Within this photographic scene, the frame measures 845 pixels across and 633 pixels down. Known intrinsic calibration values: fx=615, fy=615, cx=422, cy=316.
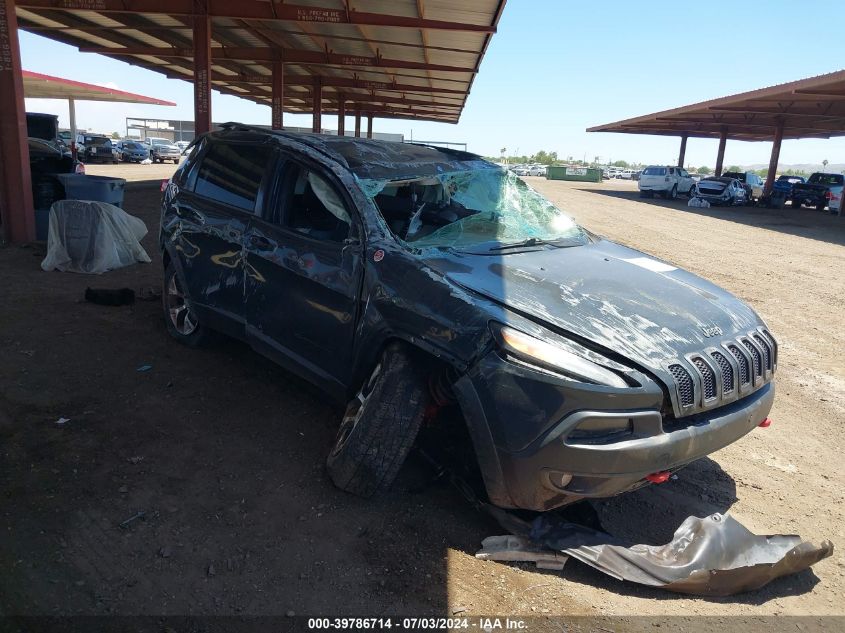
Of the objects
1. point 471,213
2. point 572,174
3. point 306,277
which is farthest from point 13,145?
point 572,174

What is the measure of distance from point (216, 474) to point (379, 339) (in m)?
1.22

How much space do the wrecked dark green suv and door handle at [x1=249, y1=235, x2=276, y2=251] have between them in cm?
1

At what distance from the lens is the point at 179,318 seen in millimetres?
5219

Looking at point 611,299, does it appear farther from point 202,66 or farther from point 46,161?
point 202,66

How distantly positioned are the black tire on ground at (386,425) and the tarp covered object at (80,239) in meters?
6.02

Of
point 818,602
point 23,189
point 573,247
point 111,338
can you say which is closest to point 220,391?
point 111,338

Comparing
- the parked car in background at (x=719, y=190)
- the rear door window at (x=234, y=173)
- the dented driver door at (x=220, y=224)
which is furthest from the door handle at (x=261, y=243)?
the parked car in background at (x=719, y=190)

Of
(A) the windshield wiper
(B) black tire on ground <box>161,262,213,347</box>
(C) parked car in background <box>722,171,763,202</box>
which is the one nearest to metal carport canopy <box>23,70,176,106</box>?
(B) black tire on ground <box>161,262,213,347</box>

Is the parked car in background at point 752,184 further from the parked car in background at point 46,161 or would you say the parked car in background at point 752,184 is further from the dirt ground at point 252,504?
the parked car in background at point 46,161

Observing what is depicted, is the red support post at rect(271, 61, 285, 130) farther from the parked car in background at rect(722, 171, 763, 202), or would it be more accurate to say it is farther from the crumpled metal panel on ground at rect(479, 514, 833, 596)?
the parked car in background at rect(722, 171, 763, 202)

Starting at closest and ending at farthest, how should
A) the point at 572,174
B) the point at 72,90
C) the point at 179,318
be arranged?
1. the point at 179,318
2. the point at 72,90
3. the point at 572,174

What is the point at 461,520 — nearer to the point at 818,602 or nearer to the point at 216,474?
the point at 216,474

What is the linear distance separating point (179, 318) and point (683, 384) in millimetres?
4089

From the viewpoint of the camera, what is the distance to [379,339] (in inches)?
125
